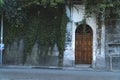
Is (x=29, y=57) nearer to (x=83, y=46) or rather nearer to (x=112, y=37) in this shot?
(x=83, y=46)

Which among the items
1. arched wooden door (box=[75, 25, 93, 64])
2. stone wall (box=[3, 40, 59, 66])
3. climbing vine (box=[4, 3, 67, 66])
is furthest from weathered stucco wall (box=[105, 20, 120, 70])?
stone wall (box=[3, 40, 59, 66])

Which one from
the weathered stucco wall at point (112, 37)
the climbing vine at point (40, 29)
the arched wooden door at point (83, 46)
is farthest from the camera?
the arched wooden door at point (83, 46)

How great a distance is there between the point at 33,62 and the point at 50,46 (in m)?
1.55

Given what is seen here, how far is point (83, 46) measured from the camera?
25078 millimetres

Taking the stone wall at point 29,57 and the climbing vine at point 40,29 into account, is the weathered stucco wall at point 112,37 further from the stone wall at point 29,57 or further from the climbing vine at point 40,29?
the stone wall at point 29,57

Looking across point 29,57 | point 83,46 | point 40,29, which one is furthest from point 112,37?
point 29,57

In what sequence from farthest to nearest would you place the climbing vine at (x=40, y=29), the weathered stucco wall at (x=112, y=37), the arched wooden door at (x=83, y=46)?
1. the arched wooden door at (x=83, y=46)
2. the climbing vine at (x=40, y=29)
3. the weathered stucco wall at (x=112, y=37)

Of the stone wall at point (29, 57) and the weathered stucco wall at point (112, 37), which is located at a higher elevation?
the weathered stucco wall at point (112, 37)

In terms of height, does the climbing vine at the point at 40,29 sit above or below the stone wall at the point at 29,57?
above

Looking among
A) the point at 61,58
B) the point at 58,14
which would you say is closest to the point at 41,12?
the point at 58,14

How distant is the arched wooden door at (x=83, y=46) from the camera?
25.0m

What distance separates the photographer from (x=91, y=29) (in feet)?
82.2

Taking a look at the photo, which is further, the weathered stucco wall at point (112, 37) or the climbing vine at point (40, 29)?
the climbing vine at point (40, 29)

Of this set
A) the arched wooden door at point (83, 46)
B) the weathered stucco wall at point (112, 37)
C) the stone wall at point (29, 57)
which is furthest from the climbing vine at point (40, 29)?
the weathered stucco wall at point (112, 37)
